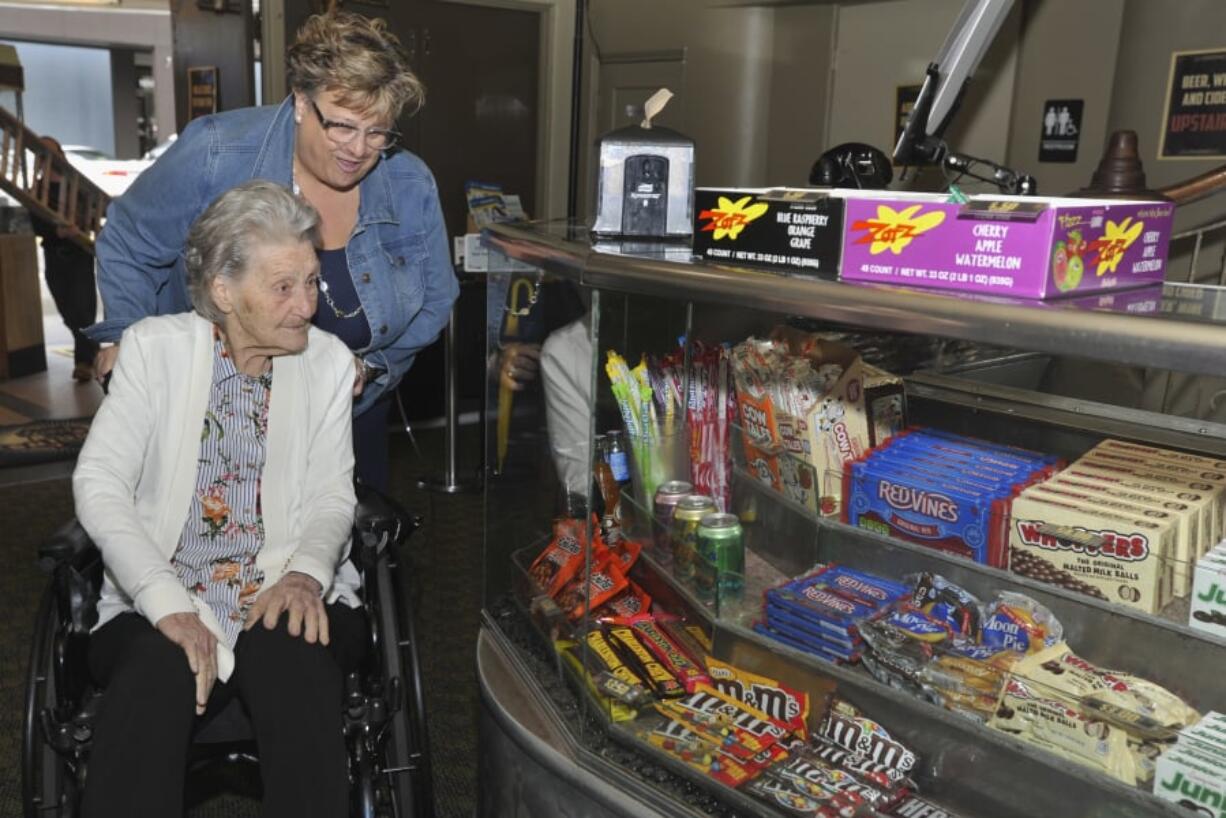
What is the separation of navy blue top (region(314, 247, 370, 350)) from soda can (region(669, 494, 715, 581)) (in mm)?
888

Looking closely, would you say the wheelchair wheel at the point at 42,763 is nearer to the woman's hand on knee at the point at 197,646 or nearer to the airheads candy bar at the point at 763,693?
the woman's hand on knee at the point at 197,646

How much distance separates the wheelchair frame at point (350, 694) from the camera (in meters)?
1.66

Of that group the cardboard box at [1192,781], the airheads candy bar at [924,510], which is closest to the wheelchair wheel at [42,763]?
the airheads candy bar at [924,510]

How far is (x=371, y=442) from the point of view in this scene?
2438 mm

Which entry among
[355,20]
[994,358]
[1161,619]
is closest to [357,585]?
[355,20]

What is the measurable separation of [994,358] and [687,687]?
709 mm

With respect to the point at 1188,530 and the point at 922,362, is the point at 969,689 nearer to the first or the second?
the point at 1188,530

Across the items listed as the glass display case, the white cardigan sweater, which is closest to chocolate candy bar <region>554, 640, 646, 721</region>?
the glass display case

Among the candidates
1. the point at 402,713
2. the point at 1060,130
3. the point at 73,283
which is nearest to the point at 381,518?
the point at 402,713

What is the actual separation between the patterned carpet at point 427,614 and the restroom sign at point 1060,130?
105 inches

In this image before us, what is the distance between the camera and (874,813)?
4.27ft

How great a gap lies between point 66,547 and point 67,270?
5.07m

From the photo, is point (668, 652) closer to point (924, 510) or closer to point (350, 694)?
point (924, 510)

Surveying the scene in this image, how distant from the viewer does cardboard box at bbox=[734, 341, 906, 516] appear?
1.57 metres
